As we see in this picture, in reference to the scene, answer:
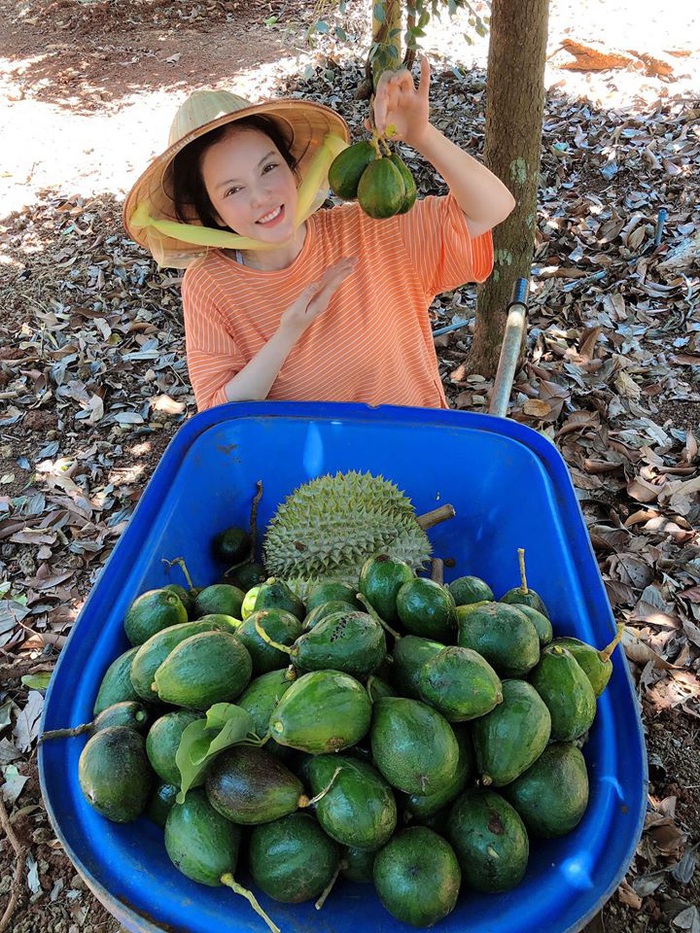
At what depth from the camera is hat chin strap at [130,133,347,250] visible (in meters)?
2.27

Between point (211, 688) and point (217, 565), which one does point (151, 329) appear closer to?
point (217, 565)

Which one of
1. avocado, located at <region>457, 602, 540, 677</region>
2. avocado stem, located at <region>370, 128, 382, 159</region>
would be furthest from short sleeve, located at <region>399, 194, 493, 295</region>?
avocado, located at <region>457, 602, 540, 677</region>

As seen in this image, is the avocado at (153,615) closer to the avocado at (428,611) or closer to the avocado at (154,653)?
the avocado at (154,653)

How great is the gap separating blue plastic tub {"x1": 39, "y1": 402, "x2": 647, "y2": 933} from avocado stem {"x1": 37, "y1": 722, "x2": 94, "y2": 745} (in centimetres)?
2

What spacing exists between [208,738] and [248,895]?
25 centimetres

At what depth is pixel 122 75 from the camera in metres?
8.68

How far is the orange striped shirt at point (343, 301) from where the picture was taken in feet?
7.95

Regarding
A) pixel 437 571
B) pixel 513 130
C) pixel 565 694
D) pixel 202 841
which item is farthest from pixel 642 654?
pixel 513 130

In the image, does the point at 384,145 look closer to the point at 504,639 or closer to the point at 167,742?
the point at 504,639

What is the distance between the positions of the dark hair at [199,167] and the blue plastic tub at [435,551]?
0.72m

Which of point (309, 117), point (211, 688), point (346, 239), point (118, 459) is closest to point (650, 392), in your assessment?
point (346, 239)

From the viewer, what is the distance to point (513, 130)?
306 centimetres

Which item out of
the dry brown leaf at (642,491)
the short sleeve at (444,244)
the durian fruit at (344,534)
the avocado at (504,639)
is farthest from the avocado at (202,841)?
the dry brown leaf at (642,491)

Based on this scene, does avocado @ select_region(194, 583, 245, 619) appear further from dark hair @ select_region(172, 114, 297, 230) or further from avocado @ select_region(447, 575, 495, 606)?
dark hair @ select_region(172, 114, 297, 230)
